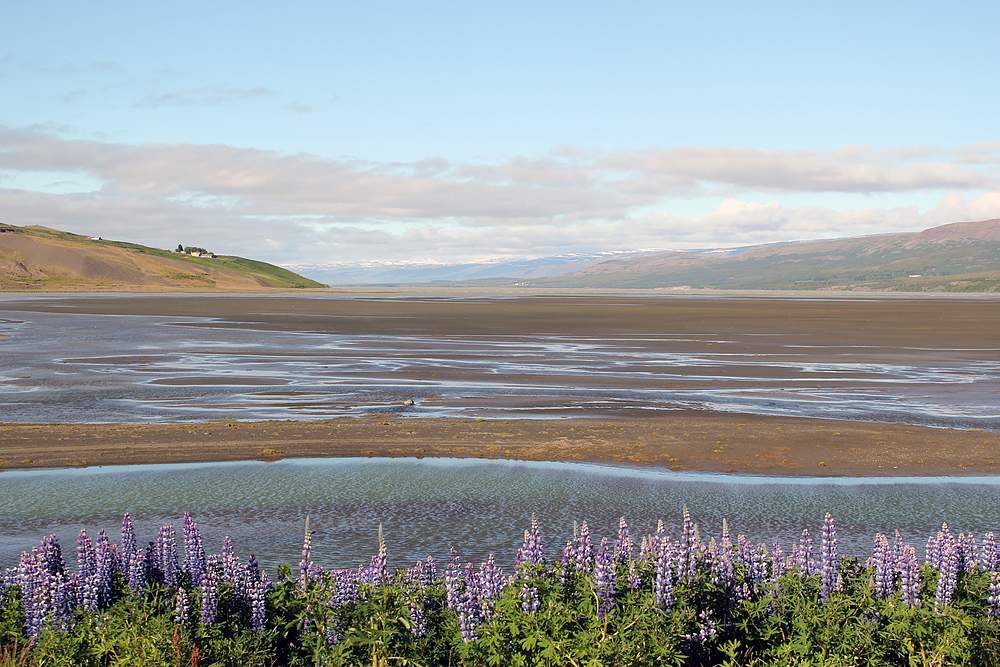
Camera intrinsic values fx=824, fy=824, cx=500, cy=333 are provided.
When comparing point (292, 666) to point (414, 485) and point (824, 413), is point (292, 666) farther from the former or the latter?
point (824, 413)

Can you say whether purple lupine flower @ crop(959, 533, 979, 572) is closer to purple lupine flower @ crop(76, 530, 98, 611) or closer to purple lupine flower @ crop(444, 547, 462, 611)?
purple lupine flower @ crop(444, 547, 462, 611)

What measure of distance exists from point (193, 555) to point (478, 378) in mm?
19641

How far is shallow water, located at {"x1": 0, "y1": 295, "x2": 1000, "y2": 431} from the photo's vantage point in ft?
67.0

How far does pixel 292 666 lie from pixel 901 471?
11.6 meters

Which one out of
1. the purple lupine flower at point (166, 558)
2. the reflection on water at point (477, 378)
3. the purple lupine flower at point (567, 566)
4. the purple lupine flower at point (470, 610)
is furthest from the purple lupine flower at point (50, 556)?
the reflection on water at point (477, 378)

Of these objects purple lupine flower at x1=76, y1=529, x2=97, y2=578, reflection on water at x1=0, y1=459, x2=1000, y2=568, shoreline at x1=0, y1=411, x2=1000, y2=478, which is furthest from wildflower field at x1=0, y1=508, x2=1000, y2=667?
shoreline at x1=0, y1=411, x2=1000, y2=478

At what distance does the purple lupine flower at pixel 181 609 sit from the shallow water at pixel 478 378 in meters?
12.6

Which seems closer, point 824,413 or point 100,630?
point 100,630

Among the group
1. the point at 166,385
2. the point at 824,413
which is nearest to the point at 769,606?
the point at 824,413

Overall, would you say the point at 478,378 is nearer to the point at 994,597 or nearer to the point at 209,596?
the point at 209,596

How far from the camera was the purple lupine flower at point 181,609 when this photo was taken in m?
6.34

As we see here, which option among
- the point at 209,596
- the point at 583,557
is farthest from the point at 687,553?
the point at 209,596

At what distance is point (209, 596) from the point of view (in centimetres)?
645

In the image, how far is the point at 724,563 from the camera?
22.2 ft
